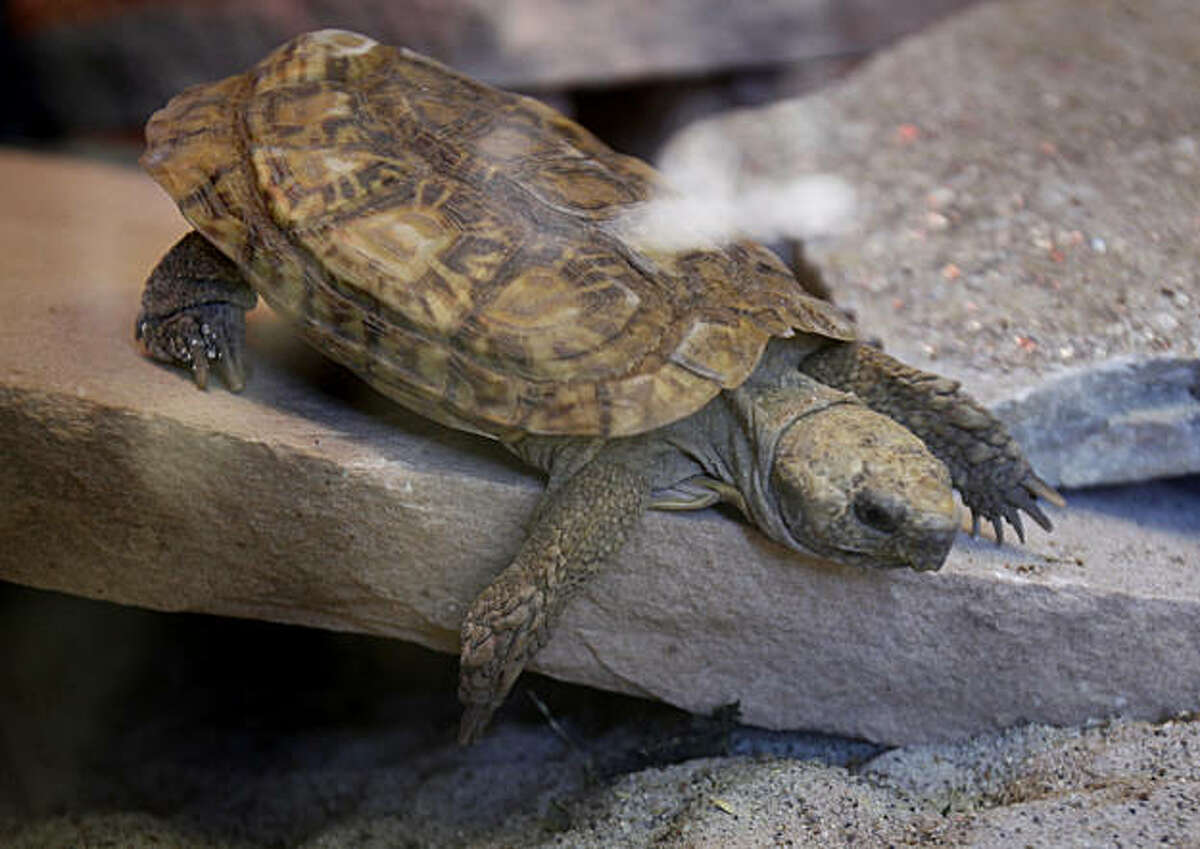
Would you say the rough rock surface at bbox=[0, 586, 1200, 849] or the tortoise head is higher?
the tortoise head

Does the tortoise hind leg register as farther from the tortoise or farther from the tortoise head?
the tortoise head

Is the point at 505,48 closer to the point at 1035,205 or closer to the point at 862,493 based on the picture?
the point at 1035,205

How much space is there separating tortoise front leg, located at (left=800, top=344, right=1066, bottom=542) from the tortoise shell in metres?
0.14

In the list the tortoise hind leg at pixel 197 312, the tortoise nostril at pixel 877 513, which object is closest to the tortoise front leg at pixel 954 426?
the tortoise nostril at pixel 877 513

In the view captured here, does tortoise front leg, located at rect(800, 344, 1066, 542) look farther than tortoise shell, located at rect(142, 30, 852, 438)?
Yes

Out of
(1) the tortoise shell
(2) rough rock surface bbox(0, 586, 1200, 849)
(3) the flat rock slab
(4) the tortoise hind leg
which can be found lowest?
(2) rough rock surface bbox(0, 586, 1200, 849)

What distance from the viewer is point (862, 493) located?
251 centimetres

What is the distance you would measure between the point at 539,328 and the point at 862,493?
2.53ft

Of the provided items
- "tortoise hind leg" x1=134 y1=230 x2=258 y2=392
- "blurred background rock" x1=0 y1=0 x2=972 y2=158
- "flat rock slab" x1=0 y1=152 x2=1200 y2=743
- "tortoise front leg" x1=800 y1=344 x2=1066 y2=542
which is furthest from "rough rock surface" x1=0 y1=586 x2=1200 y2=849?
"blurred background rock" x1=0 y1=0 x2=972 y2=158

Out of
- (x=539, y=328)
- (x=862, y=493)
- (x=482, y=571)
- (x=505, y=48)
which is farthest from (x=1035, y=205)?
(x=505, y=48)

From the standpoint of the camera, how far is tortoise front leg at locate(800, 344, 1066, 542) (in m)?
Answer: 2.96

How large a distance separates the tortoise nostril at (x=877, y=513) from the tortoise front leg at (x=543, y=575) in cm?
49

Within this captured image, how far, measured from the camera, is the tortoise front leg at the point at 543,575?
256 cm

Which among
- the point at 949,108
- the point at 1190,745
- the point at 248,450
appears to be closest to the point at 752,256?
the point at 248,450
